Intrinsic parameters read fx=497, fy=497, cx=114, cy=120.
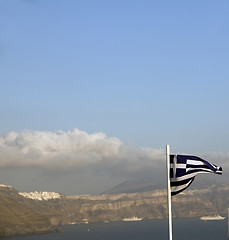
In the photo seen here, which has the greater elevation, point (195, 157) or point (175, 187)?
point (195, 157)

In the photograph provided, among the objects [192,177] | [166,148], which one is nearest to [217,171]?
[192,177]

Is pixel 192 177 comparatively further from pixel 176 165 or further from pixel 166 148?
pixel 166 148

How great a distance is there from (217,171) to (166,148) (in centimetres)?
294

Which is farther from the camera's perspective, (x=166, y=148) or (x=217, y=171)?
(x=217, y=171)

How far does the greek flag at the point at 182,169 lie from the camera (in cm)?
1919

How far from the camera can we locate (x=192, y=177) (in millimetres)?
19656

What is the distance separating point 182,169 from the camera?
19.3m

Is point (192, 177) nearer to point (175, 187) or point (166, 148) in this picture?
point (175, 187)

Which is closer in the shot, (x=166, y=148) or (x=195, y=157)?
(x=166, y=148)

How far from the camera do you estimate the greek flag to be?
1919 centimetres

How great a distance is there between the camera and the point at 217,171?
1991 centimetres

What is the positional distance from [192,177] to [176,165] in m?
0.97

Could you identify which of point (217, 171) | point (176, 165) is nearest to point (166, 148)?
point (176, 165)

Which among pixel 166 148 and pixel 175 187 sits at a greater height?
pixel 166 148
